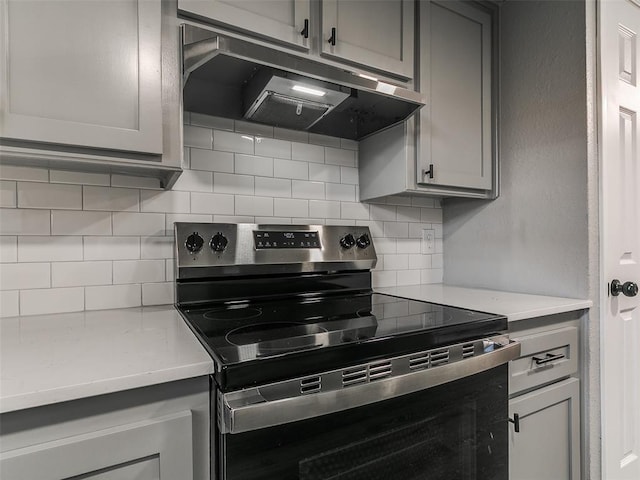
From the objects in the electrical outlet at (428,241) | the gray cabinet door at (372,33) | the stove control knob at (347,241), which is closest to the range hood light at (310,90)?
the gray cabinet door at (372,33)

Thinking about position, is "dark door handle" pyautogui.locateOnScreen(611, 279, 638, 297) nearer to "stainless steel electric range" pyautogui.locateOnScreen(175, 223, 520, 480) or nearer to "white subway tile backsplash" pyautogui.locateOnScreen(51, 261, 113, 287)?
"stainless steel electric range" pyautogui.locateOnScreen(175, 223, 520, 480)

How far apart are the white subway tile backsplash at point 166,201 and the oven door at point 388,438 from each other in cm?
88

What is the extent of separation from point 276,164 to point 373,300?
70 centimetres

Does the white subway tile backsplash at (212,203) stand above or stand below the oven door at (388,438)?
above

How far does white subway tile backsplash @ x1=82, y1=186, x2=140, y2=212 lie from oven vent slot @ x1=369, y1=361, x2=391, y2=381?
3.20ft

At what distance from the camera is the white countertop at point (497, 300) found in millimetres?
1244

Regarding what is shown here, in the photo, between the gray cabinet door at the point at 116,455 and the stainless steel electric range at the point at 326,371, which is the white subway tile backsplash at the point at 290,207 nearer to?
the stainless steel electric range at the point at 326,371

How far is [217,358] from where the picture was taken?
2.39ft

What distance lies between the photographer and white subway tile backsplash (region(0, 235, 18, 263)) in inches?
43.8

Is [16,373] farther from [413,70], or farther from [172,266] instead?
[413,70]

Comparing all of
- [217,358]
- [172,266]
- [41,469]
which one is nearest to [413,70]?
[172,266]

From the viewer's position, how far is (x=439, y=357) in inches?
37.8

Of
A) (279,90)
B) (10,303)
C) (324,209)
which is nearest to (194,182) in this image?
(279,90)

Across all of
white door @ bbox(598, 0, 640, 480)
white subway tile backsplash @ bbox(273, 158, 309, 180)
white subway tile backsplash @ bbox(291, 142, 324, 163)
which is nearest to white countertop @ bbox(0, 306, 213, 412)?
white subway tile backsplash @ bbox(273, 158, 309, 180)
